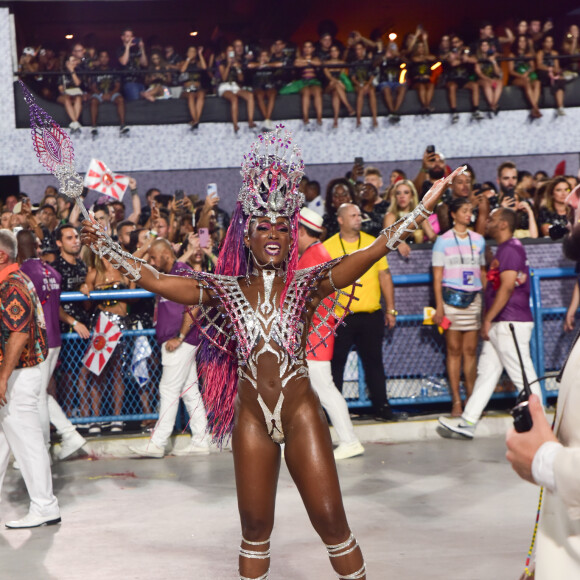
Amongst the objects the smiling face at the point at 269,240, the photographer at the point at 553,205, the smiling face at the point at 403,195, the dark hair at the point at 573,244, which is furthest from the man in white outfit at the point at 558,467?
the photographer at the point at 553,205

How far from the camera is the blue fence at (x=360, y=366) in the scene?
7.61 m

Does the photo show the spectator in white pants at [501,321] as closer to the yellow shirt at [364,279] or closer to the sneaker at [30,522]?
the yellow shirt at [364,279]

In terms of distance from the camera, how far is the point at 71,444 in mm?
7078

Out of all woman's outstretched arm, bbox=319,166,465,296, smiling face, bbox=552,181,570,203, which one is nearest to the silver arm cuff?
woman's outstretched arm, bbox=319,166,465,296

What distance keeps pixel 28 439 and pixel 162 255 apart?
204 cm

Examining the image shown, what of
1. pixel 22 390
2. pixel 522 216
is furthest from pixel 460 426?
pixel 22 390

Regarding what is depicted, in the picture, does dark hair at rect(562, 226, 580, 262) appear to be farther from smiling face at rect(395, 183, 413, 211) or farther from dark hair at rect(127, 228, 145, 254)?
dark hair at rect(127, 228, 145, 254)

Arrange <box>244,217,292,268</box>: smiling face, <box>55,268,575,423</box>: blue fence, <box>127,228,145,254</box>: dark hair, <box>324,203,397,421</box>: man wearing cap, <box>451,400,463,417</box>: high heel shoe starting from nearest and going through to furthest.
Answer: <box>244,217,292,268</box>: smiling face < <box>324,203,397,421</box>: man wearing cap < <box>55,268,575,423</box>: blue fence < <box>451,400,463,417</box>: high heel shoe < <box>127,228,145,254</box>: dark hair

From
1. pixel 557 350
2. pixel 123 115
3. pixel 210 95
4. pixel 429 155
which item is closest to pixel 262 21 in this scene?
pixel 210 95

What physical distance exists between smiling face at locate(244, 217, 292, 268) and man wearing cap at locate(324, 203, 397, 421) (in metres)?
3.26

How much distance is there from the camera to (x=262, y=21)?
57.7ft

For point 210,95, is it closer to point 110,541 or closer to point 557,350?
point 557,350

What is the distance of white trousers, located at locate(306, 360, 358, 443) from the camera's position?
6.75 m

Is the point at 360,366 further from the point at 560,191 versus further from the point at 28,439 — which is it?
the point at 28,439
